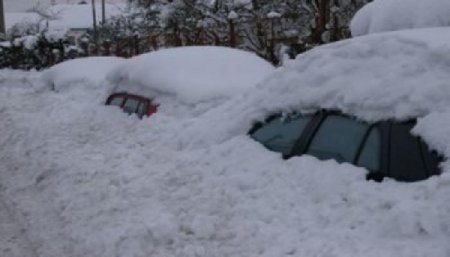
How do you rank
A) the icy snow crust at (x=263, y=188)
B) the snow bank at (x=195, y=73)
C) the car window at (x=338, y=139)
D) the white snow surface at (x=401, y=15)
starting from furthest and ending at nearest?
1. the snow bank at (x=195, y=73)
2. the white snow surface at (x=401, y=15)
3. the car window at (x=338, y=139)
4. the icy snow crust at (x=263, y=188)

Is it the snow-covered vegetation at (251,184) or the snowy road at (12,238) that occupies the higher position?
Result: the snow-covered vegetation at (251,184)

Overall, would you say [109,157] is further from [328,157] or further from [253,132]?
[328,157]

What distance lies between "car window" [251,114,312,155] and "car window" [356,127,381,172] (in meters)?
0.90

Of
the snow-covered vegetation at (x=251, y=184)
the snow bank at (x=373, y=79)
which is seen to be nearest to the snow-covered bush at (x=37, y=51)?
the snow-covered vegetation at (x=251, y=184)

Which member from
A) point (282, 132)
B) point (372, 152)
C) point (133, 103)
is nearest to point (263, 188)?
point (282, 132)

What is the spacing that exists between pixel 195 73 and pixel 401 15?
4.59 m

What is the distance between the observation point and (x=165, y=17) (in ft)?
87.8

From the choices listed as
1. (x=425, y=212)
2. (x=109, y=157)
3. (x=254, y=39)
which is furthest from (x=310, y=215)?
(x=254, y=39)

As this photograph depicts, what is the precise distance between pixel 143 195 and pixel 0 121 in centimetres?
756

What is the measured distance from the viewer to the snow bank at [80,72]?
1681 centimetres

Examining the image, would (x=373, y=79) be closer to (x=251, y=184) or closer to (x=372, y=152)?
(x=372, y=152)

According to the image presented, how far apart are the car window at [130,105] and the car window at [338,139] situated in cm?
513

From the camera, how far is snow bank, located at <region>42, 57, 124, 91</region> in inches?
662

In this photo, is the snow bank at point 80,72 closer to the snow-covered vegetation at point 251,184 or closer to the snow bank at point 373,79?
the snow-covered vegetation at point 251,184
